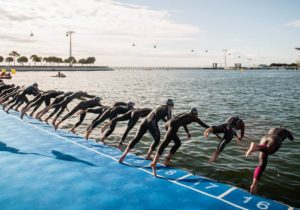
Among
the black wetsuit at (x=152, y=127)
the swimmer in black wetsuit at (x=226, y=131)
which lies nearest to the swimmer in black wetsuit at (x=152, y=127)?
the black wetsuit at (x=152, y=127)

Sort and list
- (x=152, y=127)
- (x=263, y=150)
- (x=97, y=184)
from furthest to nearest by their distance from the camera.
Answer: (x=152, y=127) → (x=97, y=184) → (x=263, y=150)

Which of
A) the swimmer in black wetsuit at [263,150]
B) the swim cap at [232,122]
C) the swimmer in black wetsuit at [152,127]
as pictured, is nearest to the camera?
the swimmer in black wetsuit at [263,150]

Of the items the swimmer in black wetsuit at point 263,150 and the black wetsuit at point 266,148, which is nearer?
the swimmer in black wetsuit at point 263,150

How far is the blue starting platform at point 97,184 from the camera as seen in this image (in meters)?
7.01

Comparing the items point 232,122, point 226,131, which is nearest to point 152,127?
point 226,131

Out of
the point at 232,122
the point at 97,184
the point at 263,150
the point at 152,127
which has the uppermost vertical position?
the point at 232,122

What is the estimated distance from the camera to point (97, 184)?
8.09m

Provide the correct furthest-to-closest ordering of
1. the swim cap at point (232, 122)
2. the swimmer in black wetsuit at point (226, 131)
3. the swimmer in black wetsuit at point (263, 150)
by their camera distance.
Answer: the swim cap at point (232, 122) < the swimmer in black wetsuit at point (226, 131) < the swimmer in black wetsuit at point (263, 150)

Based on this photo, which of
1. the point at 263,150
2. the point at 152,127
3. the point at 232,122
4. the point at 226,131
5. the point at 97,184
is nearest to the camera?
the point at 263,150

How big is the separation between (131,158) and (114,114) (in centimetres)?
284

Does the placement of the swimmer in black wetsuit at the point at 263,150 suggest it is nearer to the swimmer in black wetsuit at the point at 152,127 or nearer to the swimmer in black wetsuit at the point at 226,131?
the swimmer in black wetsuit at the point at 226,131

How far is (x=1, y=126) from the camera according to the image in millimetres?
15453

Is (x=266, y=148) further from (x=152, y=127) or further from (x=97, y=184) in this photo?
(x=97, y=184)

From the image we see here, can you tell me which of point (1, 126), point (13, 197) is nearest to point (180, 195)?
point (13, 197)
